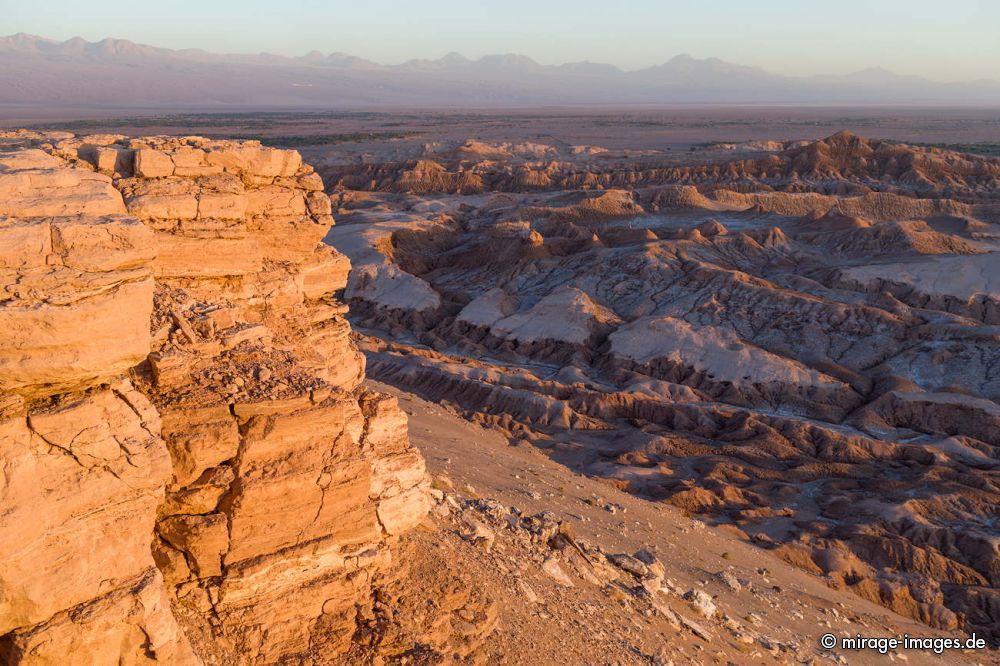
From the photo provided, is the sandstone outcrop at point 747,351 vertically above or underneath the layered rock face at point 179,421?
underneath

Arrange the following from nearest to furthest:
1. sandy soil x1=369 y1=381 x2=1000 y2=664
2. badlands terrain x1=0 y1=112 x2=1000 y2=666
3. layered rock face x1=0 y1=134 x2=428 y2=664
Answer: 1. layered rock face x1=0 y1=134 x2=428 y2=664
2. badlands terrain x1=0 y1=112 x2=1000 y2=666
3. sandy soil x1=369 y1=381 x2=1000 y2=664

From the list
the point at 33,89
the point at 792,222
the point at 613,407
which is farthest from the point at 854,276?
the point at 33,89

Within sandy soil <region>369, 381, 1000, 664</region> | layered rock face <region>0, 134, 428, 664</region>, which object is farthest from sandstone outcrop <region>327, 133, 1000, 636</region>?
layered rock face <region>0, 134, 428, 664</region>

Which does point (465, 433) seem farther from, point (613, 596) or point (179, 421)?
point (179, 421)

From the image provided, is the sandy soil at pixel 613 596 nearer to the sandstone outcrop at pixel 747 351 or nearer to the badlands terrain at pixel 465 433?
the badlands terrain at pixel 465 433

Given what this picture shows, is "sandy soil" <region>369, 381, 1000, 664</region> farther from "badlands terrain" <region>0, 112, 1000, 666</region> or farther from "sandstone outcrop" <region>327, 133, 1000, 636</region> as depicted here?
"sandstone outcrop" <region>327, 133, 1000, 636</region>

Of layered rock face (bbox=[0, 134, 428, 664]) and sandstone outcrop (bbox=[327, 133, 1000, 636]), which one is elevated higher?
layered rock face (bbox=[0, 134, 428, 664])

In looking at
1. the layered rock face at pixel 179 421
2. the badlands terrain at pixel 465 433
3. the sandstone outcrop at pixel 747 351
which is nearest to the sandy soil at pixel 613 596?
the badlands terrain at pixel 465 433
